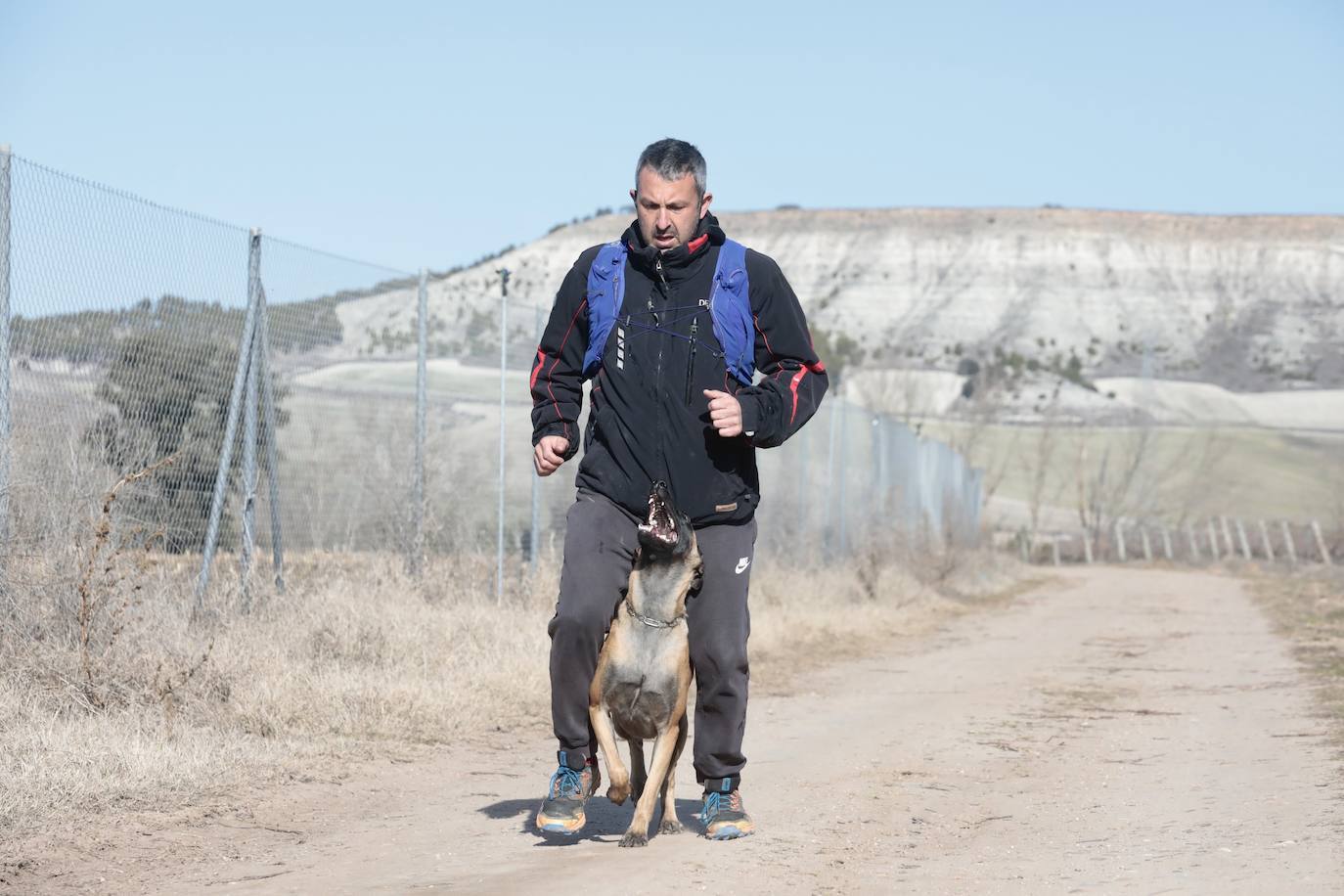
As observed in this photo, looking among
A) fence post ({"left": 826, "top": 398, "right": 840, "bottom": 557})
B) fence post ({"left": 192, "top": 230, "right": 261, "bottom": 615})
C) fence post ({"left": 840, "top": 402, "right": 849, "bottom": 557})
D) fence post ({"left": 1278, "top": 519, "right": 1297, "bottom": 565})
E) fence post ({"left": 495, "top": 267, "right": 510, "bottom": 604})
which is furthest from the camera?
fence post ({"left": 1278, "top": 519, "right": 1297, "bottom": 565})

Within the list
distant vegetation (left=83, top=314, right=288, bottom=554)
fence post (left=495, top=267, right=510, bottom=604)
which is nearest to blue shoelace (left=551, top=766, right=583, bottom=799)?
distant vegetation (left=83, top=314, right=288, bottom=554)

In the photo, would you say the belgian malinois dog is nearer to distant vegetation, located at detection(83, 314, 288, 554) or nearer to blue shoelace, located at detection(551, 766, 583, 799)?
blue shoelace, located at detection(551, 766, 583, 799)

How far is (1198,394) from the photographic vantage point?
86562mm

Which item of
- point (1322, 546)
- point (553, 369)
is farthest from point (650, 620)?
point (1322, 546)

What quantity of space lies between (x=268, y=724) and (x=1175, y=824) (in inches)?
160

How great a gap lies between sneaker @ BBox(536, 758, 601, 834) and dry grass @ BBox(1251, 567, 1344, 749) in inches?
188

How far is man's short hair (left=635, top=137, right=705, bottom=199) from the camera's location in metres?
5.43

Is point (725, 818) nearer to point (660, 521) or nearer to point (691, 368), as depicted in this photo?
point (660, 521)

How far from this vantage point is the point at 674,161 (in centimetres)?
544

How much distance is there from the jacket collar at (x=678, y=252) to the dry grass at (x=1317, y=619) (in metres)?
4.96

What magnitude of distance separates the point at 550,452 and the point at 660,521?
0.49 meters

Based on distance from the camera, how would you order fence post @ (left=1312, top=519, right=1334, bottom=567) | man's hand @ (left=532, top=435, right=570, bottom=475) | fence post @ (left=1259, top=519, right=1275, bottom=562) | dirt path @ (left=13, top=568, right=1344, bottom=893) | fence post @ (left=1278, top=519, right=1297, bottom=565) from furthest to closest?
fence post @ (left=1259, top=519, right=1275, bottom=562) → fence post @ (left=1278, top=519, right=1297, bottom=565) → fence post @ (left=1312, top=519, right=1334, bottom=567) → man's hand @ (left=532, top=435, right=570, bottom=475) → dirt path @ (left=13, top=568, right=1344, bottom=893)

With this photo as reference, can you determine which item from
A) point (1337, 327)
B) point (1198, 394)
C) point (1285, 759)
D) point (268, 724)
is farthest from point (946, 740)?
point (1337, 327)

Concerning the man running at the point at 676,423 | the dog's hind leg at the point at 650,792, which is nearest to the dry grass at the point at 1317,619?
the man running at the point at 676,423
